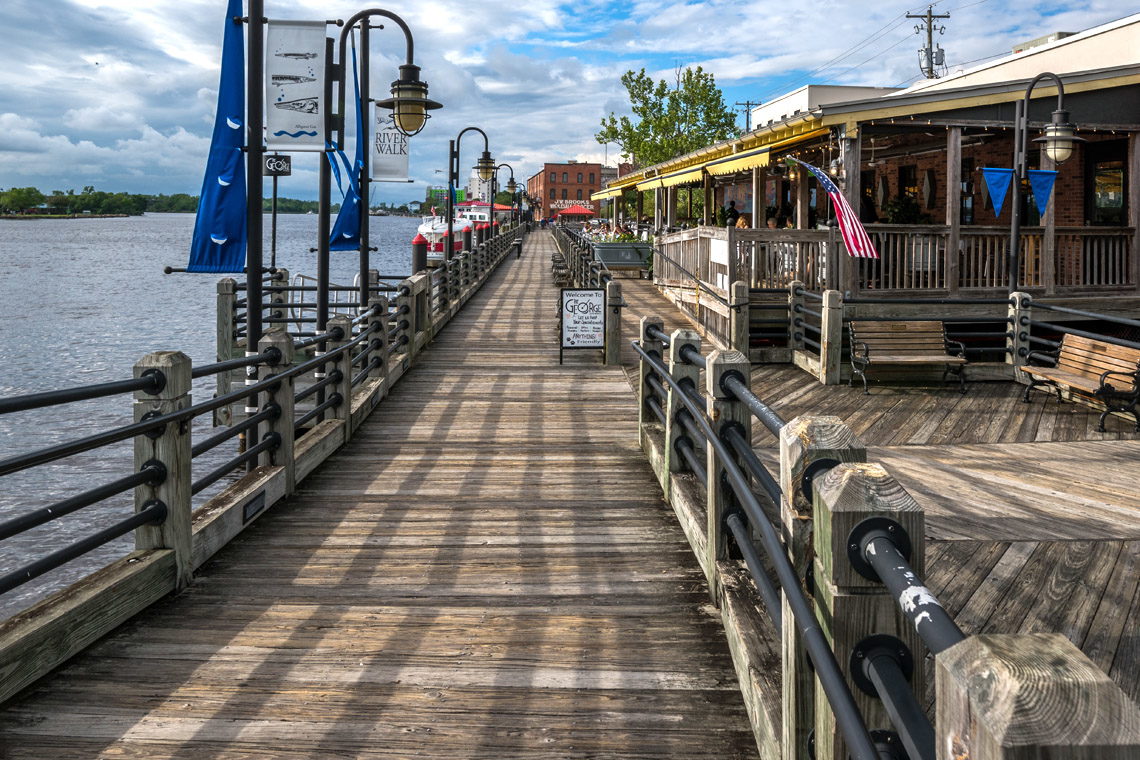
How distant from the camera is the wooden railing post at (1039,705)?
140 centimetres

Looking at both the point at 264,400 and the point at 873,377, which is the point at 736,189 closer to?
the point at 873,377

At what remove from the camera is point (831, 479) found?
8.03 ft

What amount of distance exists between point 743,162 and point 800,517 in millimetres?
16596

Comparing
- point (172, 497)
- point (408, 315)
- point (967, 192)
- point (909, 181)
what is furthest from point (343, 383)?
point (909, 181)

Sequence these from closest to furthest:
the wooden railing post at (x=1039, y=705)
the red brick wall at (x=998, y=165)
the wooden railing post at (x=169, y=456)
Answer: the wooden railing post at (x=1039, y=705) < the wooden railing post at (x=169, y=456) < the red brick wall at (x=998, y=165)

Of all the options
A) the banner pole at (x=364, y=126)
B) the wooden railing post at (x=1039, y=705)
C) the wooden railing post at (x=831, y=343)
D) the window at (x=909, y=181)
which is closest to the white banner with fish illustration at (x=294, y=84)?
the banner pole at (x=364, y=126)

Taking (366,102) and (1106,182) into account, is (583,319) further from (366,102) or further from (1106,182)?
(1106,182)

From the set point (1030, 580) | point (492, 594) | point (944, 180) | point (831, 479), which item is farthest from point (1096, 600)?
point (944, 180)

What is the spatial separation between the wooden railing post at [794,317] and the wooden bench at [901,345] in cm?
182

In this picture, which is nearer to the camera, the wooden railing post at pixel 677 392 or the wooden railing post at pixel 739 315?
the wooden railing post at pixel 677 392

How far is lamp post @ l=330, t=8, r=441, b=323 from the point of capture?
12479 millimetres

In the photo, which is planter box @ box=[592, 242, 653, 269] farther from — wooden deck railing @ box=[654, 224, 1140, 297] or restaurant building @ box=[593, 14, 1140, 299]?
wooden deck railing @ box=[654, 224, 1140, 297]

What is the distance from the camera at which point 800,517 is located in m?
3.14

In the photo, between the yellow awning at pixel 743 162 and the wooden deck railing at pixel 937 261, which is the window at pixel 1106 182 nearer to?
the wooden deck railing at pixel 937 261
